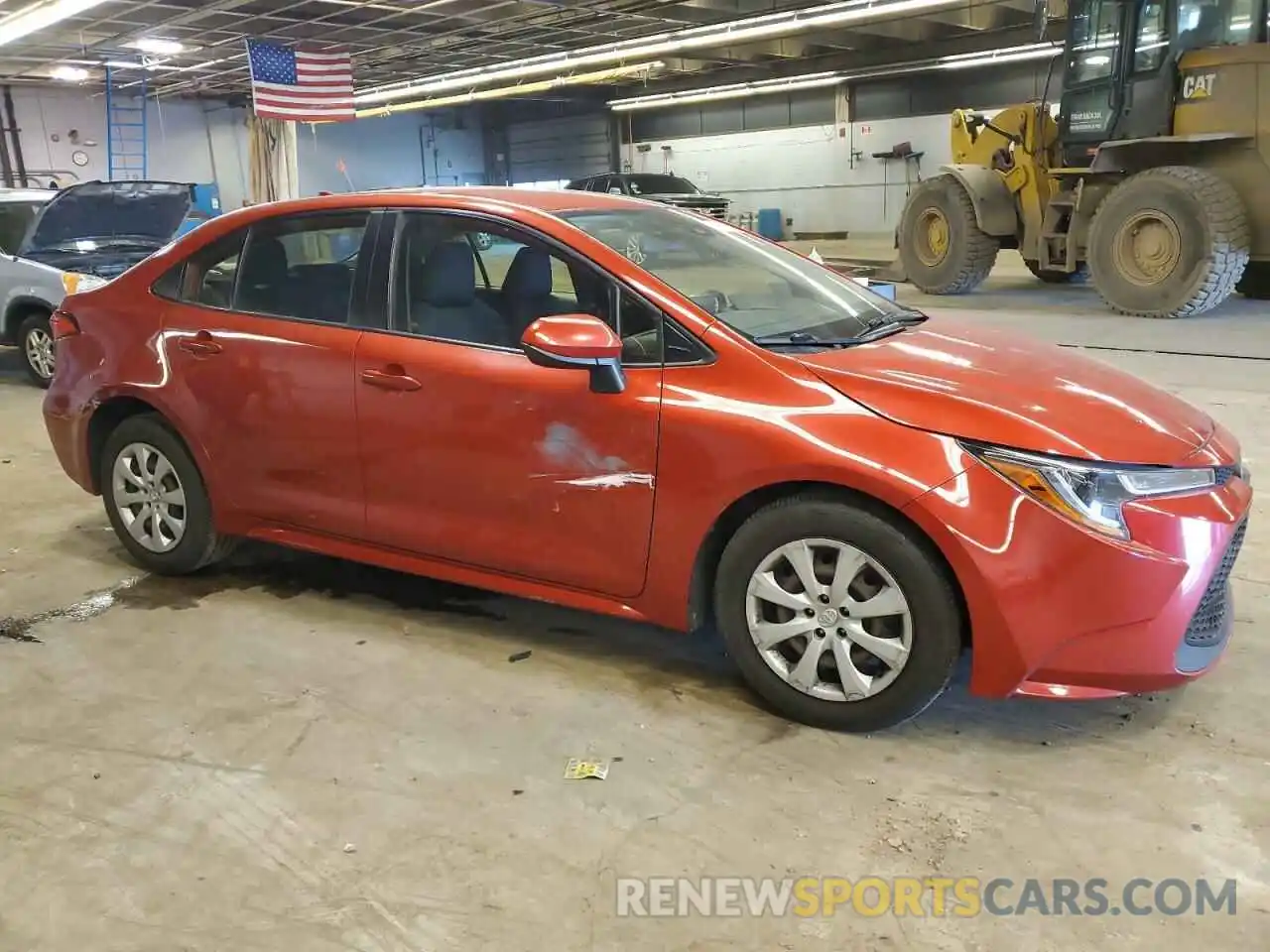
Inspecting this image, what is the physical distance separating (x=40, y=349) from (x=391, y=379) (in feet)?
20.8

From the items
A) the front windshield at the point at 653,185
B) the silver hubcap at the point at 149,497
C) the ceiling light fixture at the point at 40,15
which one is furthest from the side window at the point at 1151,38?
the ceiling light fixture at the point at 40,15

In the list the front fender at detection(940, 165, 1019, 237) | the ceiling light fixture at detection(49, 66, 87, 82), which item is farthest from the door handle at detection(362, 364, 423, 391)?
the ceiling light fixture at detection(49, 66, 87, 82)

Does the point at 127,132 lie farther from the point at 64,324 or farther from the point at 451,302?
the point at 451,302

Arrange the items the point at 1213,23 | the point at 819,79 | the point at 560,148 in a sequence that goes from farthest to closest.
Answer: the point at 560,148
the point at 819,79
the point at 1213,23

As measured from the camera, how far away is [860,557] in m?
2.58

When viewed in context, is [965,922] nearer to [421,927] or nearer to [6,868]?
[421,927]

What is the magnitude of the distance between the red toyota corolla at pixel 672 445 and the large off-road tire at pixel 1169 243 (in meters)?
7.07

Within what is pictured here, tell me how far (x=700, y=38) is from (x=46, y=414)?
47.6 ft

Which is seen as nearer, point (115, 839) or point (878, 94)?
point (115, 839)

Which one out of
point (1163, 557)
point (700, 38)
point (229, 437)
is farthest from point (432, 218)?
point (700, 38)

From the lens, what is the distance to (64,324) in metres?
4.03

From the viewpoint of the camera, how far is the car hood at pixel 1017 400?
2502mm

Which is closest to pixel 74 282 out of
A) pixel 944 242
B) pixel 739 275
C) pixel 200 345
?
pixel 200 345

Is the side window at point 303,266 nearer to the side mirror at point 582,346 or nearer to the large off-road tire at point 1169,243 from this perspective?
the side mirror at point 582,346
